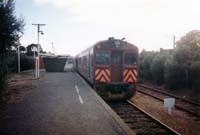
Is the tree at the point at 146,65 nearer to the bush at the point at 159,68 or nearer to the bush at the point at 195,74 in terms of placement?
the bush at the point at 159,68

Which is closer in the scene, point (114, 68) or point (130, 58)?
point (114, 68)

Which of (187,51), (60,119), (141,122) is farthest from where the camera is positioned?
(187,51)

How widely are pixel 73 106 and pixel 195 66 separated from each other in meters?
11.7

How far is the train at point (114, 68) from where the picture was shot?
1512cm

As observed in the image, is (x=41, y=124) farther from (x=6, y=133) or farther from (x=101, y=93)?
(x=101, y=93)

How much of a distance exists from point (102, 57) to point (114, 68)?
93cm

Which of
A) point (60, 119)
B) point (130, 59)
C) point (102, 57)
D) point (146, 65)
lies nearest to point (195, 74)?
point (130, 59)

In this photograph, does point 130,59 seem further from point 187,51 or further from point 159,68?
point 159,68

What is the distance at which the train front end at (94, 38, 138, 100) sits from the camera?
1512 centimetres

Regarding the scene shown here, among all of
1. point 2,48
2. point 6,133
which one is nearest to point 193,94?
point 2,48

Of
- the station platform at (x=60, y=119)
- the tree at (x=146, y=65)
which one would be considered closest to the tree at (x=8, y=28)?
the station platform at (x=60, y=119)

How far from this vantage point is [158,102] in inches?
653

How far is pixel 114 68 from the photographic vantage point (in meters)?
15.5

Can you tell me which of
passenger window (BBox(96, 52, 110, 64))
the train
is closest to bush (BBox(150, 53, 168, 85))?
the train
